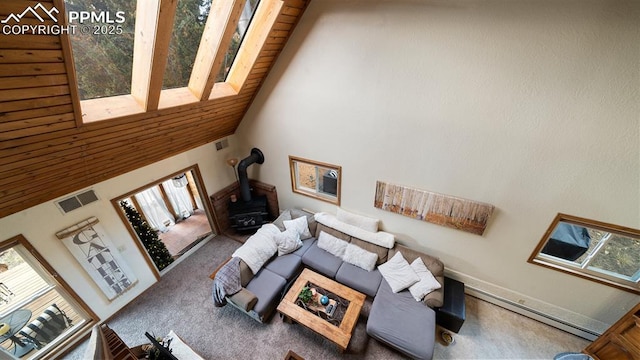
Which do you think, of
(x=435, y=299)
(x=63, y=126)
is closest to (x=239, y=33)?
(x=63, y=126)

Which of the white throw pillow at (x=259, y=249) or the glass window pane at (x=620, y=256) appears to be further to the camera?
the white throw pillow at (x=259, y=249)

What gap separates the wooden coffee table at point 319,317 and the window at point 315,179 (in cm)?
159

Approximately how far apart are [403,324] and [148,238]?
4.93 metres

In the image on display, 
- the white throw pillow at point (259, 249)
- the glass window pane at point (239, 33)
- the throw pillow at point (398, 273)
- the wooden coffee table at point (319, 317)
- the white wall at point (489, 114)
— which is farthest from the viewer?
the white throw pillow at point (259, 249)

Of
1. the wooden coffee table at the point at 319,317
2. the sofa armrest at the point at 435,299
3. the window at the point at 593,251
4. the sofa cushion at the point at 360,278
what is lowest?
the sofa cushion at the point at 360,278

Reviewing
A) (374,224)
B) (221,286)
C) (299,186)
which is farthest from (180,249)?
(374,224)

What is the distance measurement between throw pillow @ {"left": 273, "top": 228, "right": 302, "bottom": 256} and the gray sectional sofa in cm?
9

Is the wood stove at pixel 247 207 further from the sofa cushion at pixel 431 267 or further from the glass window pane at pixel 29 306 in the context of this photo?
the sofa cushion at pixel 431 267

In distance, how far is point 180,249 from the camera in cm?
535

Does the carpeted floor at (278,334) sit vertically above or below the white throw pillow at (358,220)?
below

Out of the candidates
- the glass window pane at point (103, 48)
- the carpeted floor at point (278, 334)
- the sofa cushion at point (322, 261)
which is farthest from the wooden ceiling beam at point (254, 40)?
the carpeted floor at point (278, 334)

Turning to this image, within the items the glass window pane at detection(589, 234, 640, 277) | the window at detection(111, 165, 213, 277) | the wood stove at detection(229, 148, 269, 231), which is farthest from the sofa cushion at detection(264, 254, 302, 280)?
the glass window pane at detection(589, 234, 640, 277)

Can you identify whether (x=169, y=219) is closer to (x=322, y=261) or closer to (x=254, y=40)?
(x=322, y=261)

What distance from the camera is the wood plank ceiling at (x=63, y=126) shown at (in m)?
1.58
